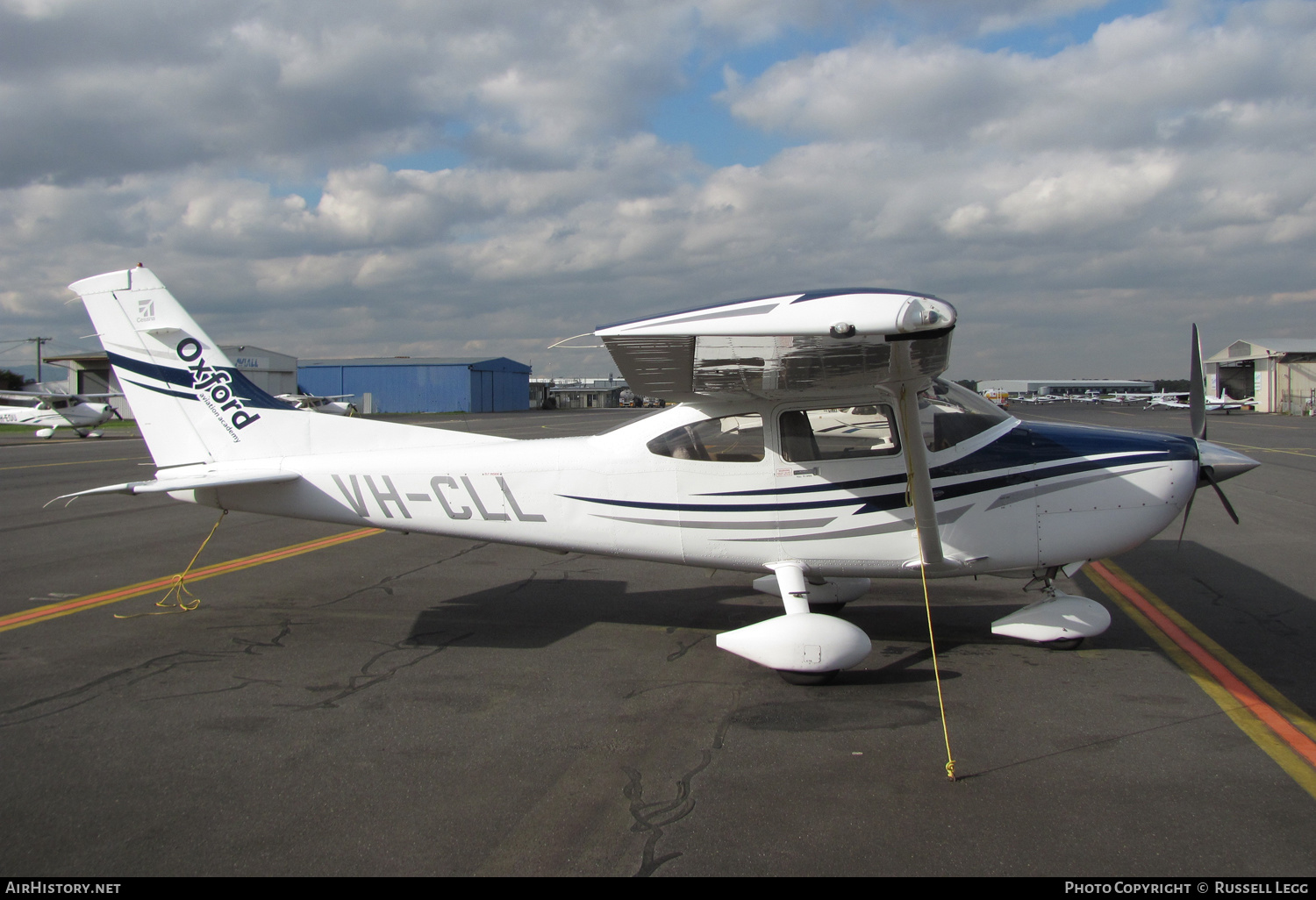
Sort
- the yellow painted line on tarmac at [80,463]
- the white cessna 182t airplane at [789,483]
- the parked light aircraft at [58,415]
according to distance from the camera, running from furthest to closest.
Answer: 1. the parked light aircraft at [58,415]
2. the yellow painted line on tarmac at [80,463]
3. the white cessna 182t airplane at [789,483]

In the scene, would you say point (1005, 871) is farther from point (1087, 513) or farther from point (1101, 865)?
point (1087, 513)

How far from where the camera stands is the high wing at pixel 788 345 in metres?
3.49

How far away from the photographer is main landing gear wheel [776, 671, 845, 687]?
15.9 ft

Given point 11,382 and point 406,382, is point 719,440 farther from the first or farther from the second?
point 11,382

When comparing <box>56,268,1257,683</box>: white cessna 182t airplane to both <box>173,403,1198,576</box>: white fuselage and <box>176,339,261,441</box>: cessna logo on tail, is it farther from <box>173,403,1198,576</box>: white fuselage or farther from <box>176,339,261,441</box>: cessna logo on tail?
<box>176,339,261,441</box>: cessna logo on tail

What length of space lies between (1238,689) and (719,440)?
3.58 metres

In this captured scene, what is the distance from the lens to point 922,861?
2.94 m

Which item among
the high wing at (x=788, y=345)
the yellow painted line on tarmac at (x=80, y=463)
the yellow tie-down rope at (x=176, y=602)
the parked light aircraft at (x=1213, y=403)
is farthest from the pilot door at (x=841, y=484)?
the parked light aircraft at (x=1213, y=403)

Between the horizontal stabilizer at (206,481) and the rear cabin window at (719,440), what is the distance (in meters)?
3.02

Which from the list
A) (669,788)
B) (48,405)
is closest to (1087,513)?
(669,788)

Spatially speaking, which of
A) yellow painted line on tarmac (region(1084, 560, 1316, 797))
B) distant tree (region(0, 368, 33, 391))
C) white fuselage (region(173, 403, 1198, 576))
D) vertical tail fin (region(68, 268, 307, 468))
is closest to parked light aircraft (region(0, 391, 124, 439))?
vertical tail fin (region(68, 268, 307, 468))

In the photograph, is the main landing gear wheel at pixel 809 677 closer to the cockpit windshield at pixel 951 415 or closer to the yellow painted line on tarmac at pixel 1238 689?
the cockpit windshield at pixel 951 415

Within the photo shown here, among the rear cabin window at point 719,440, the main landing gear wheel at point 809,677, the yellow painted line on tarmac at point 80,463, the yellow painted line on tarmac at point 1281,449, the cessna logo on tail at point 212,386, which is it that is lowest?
the main landing gear wheel at point 809,677

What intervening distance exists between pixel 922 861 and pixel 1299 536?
9.93 m
